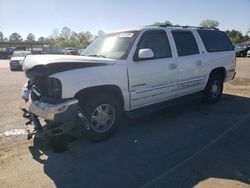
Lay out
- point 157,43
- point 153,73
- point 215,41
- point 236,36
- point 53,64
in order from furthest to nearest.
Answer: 1. point 236,36
2. point 215,41
3. point 157,43
4. point 153,73
5. point 53,64

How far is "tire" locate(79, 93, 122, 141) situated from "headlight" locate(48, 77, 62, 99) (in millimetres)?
450

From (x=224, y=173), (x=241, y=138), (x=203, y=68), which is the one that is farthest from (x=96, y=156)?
(x=203, y=68)

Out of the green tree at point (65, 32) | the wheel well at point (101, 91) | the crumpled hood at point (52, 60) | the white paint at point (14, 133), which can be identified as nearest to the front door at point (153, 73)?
the wheel well at point (101, 91)

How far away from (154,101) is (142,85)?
586 millimetres

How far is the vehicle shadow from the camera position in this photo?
370 cm

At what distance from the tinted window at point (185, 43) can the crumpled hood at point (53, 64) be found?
2.17 meters

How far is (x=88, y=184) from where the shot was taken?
3.58 metres

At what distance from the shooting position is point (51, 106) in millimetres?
4297

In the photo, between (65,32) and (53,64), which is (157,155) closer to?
(53,64)

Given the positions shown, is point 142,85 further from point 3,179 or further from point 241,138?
point 3,179

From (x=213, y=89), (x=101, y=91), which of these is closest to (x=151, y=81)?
(x=101, y=91)

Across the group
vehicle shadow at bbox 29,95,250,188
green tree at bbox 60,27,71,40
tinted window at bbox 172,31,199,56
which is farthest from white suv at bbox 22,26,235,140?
green tree at bbox 60,27,71,40

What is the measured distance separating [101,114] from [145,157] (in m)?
1.13

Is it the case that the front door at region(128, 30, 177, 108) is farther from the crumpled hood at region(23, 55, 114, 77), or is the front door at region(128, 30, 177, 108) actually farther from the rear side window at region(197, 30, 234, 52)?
the rear side window at region(197, 30, 234, 52)
